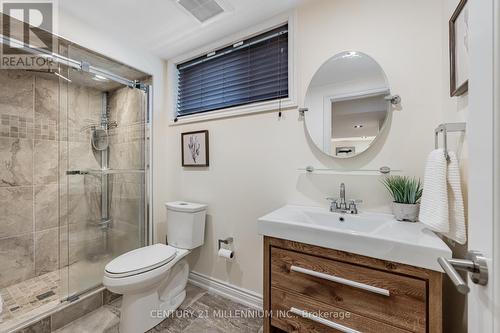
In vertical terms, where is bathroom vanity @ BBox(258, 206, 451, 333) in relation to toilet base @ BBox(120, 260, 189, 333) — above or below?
above

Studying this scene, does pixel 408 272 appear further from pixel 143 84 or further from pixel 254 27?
pixel 143 84

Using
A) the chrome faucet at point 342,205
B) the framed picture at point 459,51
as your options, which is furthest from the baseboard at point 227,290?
the framed picture at point 459,51

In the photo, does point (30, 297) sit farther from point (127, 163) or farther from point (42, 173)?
point (127, 163)

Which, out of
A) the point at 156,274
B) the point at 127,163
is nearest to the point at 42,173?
the point at 127,163

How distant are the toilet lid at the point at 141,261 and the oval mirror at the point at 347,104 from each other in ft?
4.59

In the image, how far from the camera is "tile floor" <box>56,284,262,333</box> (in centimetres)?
152

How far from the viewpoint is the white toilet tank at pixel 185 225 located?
1870 millimetres

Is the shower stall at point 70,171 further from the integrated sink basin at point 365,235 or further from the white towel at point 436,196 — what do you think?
the white towel at point 436,196

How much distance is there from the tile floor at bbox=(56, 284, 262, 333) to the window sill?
1.61 metres

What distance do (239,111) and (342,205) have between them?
3.63 ft

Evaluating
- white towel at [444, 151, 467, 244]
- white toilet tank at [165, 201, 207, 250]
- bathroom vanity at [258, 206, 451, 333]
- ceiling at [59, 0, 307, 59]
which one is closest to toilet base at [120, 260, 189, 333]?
white toilet tank at [165, 201, 207, 250]

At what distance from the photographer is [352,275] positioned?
3.35 ft

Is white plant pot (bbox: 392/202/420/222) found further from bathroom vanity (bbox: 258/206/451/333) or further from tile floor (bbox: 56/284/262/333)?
tile floor (bbox: 56/284/262/333)

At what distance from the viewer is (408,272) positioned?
2.98ft
